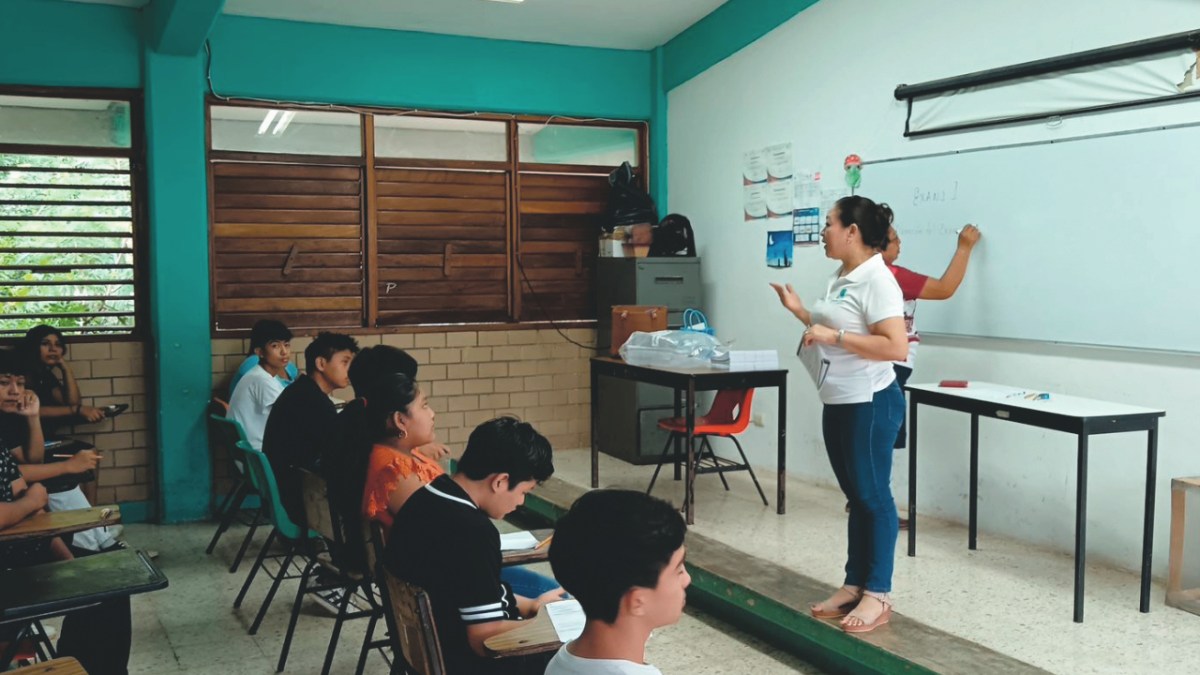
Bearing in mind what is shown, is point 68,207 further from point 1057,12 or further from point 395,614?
point 1057,12

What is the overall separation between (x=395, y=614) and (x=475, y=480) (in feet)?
1.25

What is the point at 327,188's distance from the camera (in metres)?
6.88

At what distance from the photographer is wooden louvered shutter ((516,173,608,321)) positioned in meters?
7.52

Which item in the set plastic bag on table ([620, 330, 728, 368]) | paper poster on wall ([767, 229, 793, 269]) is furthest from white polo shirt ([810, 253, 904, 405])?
paper poster on wall ([767, 229, 793, 269])

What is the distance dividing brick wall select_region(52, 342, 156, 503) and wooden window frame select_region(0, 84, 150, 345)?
9cm

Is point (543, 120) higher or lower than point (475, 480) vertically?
higher

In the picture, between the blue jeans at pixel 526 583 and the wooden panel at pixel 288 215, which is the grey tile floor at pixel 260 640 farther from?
the wooden panel at pixel 288 215

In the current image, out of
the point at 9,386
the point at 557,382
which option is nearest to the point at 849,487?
the point at 9,386

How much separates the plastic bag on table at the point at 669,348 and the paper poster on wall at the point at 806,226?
2.89 ft

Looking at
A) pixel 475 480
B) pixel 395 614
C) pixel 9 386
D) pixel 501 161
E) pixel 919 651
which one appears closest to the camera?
pixel 395 614

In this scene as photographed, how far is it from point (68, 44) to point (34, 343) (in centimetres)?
185

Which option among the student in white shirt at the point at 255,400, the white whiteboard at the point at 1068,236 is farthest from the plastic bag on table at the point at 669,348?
the student in white shirt at the point at 255,400

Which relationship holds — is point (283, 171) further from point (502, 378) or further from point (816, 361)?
point (816, 361)

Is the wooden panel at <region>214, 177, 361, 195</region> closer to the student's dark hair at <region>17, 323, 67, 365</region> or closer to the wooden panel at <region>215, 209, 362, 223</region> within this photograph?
the wooden panel at <region>215, 209, 362, 223</region>
